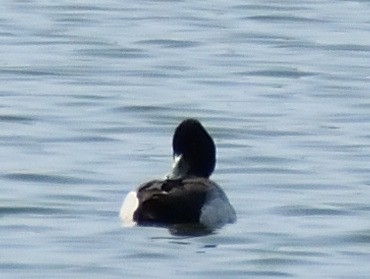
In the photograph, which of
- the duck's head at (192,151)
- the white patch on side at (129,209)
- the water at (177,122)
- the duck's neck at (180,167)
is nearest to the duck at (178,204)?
the white patch on side at (129,209)

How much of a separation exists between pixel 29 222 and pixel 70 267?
60.2 inches

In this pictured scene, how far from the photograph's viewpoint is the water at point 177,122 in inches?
536

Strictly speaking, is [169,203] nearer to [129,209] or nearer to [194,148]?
[129,209]

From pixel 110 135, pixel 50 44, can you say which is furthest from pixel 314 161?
pixel 50 44

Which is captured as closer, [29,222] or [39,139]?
[29,222]

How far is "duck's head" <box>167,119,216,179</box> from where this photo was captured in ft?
50.4

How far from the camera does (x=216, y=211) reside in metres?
14.3

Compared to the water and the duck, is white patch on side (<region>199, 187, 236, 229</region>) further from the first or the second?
the water

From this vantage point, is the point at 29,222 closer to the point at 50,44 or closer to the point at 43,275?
the point at 43,275

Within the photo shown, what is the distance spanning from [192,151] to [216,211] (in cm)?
117

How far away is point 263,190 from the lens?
51.5ft

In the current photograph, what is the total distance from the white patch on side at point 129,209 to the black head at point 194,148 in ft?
3.22

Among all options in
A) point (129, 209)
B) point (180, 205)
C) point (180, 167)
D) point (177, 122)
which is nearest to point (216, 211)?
point (180, 205)

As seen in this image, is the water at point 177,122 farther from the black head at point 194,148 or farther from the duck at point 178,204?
the black head at point 194,148
